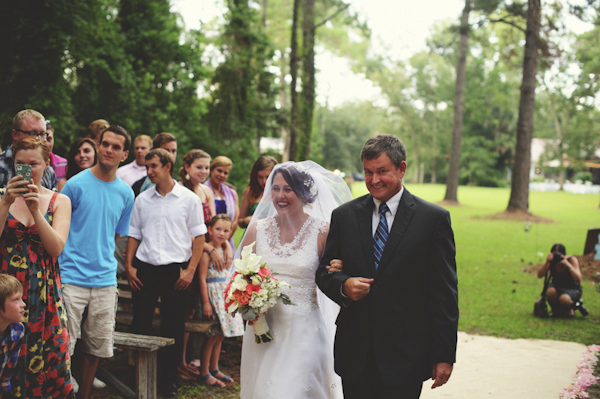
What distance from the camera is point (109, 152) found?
14.9ft

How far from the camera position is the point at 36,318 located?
11.5ft

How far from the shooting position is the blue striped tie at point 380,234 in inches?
124

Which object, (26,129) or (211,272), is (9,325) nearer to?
(26,129)

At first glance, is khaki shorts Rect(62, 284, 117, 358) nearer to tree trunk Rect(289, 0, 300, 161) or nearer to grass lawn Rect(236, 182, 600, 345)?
grass lawn Rect(236, 182, 600, 345)

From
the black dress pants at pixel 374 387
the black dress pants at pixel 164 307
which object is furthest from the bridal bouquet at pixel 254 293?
the black dress pants at pixel 164 307

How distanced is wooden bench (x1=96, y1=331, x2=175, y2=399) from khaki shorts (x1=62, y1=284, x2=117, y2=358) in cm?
22

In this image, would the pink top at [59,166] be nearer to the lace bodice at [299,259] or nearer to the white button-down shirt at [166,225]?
the white button-down shirt at [166,225]

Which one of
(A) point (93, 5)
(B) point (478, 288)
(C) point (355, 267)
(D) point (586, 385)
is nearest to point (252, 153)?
(A) point (93, 5)

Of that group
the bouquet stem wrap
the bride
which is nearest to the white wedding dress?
the bride

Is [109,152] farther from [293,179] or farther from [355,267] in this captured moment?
[355,267]

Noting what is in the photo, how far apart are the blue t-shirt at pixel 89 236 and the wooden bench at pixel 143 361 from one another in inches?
24.6

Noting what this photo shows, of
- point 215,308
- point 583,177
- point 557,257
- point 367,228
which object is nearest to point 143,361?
point 215,308

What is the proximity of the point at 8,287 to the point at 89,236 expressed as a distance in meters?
1.23

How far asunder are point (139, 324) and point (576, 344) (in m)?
6.00
